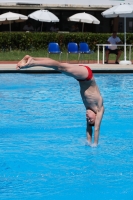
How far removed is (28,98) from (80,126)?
3.61m

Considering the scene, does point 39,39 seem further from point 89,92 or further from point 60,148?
point 89,92

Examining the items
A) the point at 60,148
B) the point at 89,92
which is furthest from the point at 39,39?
the point at 89,92

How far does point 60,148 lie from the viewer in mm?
9539

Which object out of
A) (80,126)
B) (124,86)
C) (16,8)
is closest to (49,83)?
(124,86)

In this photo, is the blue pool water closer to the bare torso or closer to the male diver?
the male diver

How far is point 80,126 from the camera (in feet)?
37.7

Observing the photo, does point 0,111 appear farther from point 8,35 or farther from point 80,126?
point 8,35

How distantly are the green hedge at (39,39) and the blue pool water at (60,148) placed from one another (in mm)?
12095

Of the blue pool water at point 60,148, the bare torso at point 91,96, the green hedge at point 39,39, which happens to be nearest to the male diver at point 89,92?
the bare torso at point 91,96

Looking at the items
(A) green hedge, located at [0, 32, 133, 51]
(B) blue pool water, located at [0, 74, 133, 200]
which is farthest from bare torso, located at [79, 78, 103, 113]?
(A) green hedge, located at [0, 32, 133, 51]

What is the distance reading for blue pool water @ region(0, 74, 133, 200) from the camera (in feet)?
24.4

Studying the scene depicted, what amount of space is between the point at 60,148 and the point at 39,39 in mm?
19115

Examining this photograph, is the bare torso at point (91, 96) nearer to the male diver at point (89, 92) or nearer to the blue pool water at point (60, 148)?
the male diver at point (89, 92)

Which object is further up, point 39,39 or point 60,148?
point 39,39
